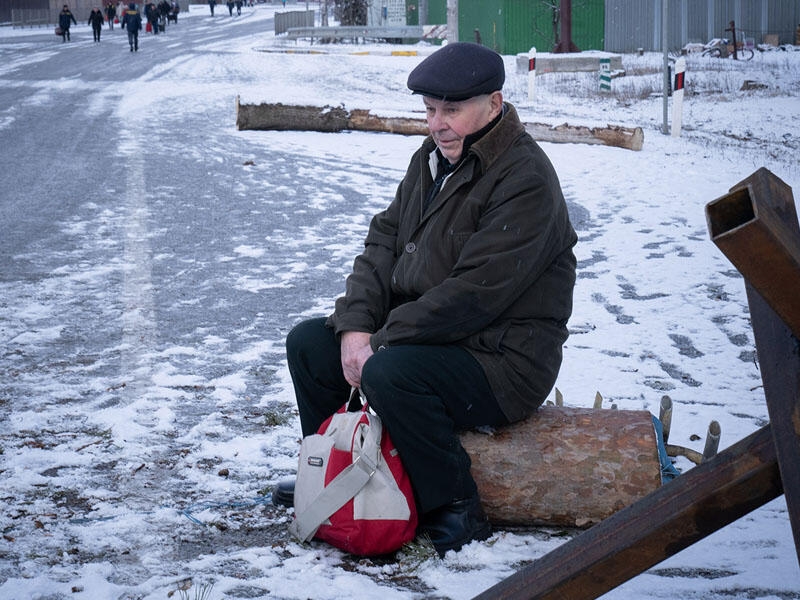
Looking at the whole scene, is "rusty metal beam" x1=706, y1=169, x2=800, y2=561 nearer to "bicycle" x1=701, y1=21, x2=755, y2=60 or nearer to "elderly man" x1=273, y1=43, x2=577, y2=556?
"elderly man" x1=273, y1=43, x2=577, y2=556

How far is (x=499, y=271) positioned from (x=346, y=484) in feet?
2.73

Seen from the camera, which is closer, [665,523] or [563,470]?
[665,523]

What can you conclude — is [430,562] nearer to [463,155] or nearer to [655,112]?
[463,155]

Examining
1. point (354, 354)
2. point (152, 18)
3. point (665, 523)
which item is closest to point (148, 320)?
point (354, 354)

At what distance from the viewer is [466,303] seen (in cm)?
330

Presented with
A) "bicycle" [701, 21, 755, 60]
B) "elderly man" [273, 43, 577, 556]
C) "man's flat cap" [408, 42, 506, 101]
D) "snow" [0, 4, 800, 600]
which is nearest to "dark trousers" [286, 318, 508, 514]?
"elderly man" [273, 43, 577, 556]

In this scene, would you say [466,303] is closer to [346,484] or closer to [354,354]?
[354,354]

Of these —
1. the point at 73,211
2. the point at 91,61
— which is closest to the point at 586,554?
the point at 73,211

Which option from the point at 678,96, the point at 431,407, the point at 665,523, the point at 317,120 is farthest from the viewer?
the point at 317,120

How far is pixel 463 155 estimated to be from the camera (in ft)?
11.5

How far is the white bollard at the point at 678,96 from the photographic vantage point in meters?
13.7

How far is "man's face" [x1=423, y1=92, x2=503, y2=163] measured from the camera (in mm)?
3449

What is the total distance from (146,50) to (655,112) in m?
21.6

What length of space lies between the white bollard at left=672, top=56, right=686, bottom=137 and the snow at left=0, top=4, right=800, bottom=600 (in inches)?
64.1
